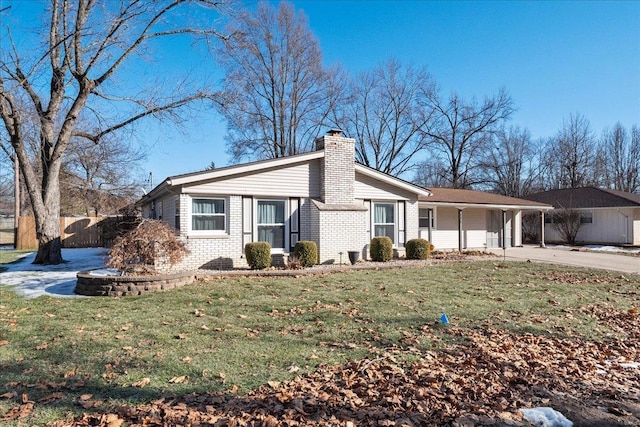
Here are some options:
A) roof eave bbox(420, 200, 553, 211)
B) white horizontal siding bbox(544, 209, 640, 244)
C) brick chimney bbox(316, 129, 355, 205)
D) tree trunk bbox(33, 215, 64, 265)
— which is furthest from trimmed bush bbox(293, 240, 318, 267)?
white horizontal siding bbox(544, 209, 640, 244)

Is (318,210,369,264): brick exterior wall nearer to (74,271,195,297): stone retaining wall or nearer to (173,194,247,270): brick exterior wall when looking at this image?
(173,194,247,270): brick exterior wall

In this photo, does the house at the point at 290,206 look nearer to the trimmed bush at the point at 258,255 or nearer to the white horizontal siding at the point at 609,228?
the trimmed bush at the point at 258,255

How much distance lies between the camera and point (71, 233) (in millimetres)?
23094

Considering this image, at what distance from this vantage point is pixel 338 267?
1290cm

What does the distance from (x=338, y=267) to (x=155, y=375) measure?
888 cm

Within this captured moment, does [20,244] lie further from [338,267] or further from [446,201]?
[446,201]

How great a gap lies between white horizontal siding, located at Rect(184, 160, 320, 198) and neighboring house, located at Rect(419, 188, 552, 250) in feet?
22.1

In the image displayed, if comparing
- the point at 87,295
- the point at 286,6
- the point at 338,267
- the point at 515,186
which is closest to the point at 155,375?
the point at 87,295

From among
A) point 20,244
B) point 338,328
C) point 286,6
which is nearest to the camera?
point 338,328

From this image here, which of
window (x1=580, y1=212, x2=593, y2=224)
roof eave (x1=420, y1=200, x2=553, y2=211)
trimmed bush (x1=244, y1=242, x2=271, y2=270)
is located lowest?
trimmed bush (x1=244, y1=242, x2=271, y2=270)

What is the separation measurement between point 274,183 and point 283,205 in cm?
84

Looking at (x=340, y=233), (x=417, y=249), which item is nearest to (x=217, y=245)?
(x=340, y=233)

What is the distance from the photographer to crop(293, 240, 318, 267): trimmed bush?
42.8 ft

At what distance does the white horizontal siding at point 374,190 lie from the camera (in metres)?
15.6
